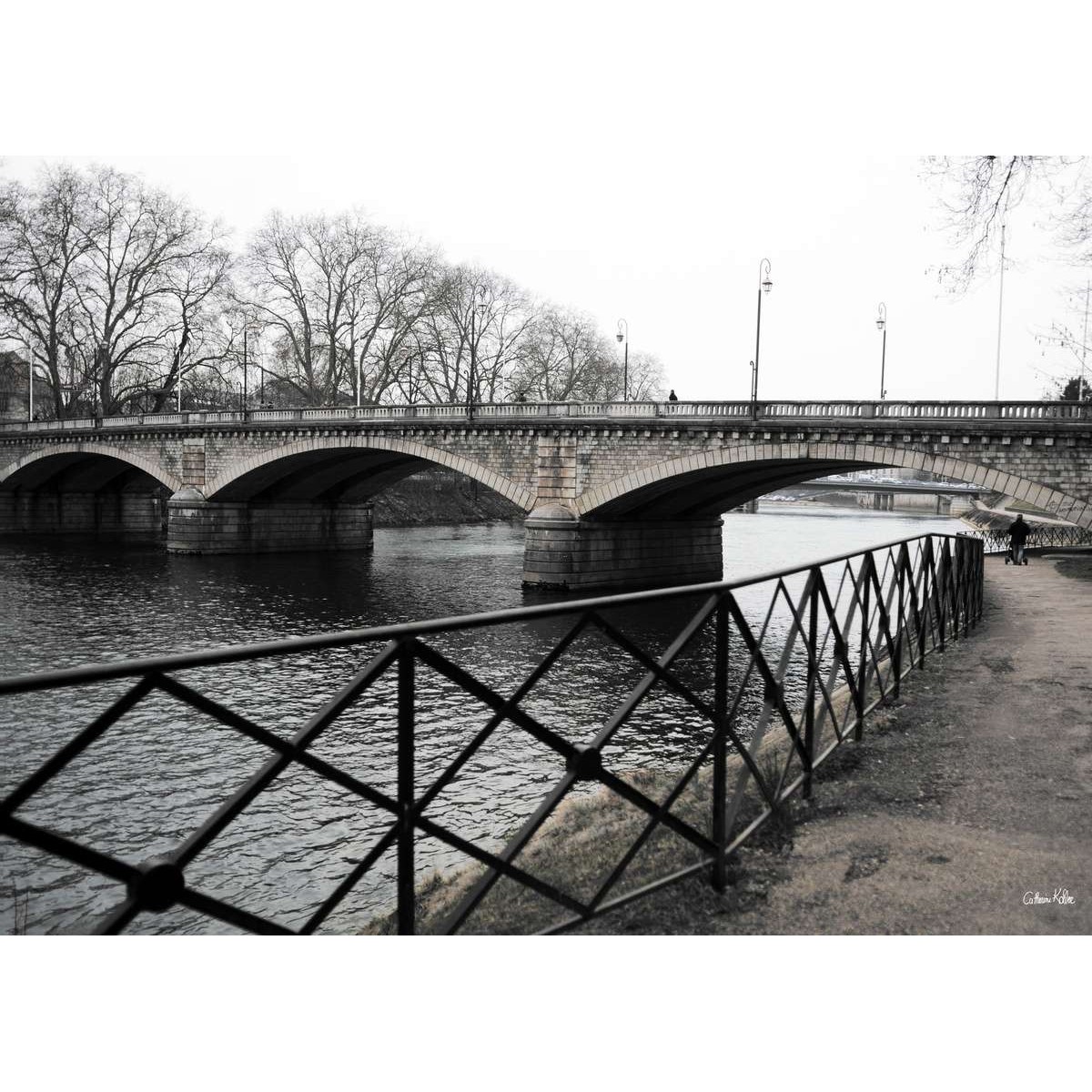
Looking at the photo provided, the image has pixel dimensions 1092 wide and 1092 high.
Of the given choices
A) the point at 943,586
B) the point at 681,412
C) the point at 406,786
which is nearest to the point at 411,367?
the point at 681,412

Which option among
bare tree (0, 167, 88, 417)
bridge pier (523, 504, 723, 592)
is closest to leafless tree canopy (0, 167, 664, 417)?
bare tree (0, 167, 88, 417)

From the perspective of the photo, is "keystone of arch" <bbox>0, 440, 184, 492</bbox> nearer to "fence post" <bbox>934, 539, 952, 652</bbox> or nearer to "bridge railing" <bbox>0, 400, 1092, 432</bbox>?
"bridge railing" <bbox>0, 400, 1092, 432</bbox>

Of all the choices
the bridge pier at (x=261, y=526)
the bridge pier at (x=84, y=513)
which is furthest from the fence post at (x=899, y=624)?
the bridge pier at (x=84, y=513)

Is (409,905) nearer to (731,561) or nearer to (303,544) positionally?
(731,561)

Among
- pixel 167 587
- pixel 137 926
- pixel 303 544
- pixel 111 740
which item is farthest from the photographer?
pixel 303 544

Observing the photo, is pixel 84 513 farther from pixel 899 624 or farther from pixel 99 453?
pixel 899 624

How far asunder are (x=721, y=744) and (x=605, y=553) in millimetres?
22444

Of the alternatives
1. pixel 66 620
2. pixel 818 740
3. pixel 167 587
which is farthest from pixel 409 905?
pixel 167 587

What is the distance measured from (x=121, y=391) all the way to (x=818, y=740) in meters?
49.8

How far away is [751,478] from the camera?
2712 cm

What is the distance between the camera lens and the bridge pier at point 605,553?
2566 centimetres

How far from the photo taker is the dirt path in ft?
12.6

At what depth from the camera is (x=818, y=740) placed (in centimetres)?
630

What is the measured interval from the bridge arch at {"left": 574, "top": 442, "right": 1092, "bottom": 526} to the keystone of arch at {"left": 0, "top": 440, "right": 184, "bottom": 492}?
59.8 feet
